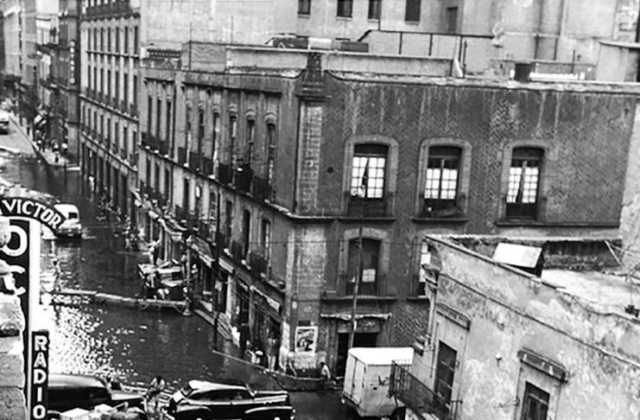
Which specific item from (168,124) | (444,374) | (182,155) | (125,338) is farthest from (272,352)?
(168,124)

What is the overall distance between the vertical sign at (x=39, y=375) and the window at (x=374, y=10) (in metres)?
41.0

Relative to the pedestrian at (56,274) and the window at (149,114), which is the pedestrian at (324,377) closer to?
the pedestrian at (56,274)

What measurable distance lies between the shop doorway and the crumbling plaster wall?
10.1 metres


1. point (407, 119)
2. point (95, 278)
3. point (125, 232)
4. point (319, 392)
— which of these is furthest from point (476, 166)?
point (125, 232)

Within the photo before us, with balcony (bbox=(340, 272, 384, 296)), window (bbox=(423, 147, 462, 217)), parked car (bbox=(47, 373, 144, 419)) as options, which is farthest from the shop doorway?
parked car (bbox=(47, 373, 144, 419))

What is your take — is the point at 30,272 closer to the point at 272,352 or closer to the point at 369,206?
the point at 369,206

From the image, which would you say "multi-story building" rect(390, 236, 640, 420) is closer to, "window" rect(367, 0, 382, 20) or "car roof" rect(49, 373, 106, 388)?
"car roof" rect(49, 373, 106, 388)

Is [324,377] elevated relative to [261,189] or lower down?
lower down

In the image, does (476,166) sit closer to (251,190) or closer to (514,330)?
(251,190)

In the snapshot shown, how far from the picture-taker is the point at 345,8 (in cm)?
5291

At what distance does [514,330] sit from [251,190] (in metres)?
19.0

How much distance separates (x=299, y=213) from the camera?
31.7 metres

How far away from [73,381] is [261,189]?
39.9 feet

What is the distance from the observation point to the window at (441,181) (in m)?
33.2
